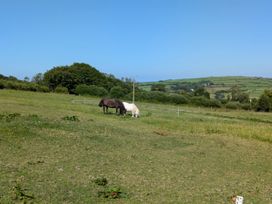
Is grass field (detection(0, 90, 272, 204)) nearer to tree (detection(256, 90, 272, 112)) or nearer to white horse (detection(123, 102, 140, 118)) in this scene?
white horse (detection(123, 102, 140, 118))

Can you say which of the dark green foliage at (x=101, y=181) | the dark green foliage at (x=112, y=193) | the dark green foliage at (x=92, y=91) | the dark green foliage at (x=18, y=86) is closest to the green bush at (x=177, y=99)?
the dark green foliage at (x=92, y=91)

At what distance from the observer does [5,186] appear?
39.6 feet

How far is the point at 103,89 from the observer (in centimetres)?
9919

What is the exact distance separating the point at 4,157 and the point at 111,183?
465 cm

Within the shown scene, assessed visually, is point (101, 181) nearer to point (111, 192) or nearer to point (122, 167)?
point (111, 192)

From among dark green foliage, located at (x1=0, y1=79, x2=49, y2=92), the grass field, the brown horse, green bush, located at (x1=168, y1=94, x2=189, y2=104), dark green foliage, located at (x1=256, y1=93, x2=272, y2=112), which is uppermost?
dark green foliage, located at (x1=0, y1=79, x2=49, y2=92)

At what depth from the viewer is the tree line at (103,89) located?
91562mm

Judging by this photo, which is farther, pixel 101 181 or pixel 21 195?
pixel 101 181

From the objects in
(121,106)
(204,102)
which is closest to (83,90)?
(204,102)

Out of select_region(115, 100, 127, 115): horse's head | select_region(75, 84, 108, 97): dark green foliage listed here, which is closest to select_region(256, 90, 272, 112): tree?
select_region(75, 84, 108, 97): dark green foliage

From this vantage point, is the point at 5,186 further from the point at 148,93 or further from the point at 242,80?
the point at 242,80

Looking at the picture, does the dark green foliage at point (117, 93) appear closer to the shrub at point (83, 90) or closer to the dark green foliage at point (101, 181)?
the shrub at point (83, 90)

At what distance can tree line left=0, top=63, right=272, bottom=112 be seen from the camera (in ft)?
300

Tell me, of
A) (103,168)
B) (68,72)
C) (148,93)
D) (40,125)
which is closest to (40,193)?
(103,168)
